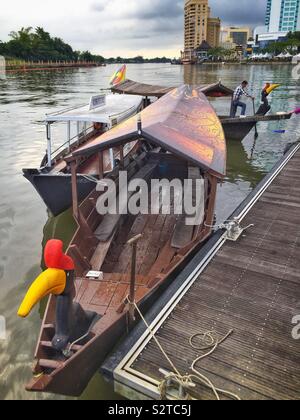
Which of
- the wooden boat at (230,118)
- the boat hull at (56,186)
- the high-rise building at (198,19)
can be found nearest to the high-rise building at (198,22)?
the high-rise building at (198,19)

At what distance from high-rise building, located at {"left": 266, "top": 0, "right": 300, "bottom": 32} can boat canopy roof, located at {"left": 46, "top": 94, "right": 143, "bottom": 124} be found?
214 m

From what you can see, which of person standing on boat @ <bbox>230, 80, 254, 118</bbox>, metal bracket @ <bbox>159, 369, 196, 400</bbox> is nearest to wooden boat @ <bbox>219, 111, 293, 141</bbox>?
person standing on boat @ <bbox>230, 80, 254, 118</bbox>

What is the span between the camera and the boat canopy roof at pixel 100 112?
10961 millimetres

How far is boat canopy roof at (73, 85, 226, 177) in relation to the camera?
6.84 meters

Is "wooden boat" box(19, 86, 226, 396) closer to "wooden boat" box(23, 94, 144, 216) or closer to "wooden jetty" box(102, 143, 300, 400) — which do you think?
"wooden jetty" box(102, 143, 300, 400)

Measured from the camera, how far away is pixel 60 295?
4.62 m

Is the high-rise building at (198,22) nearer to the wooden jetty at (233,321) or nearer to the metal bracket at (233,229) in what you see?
the metal bracket at (233,229)

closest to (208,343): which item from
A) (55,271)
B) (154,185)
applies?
(55,271)

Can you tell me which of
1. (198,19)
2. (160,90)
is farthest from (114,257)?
(198,19)

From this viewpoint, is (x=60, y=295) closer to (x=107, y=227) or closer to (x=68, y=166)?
(x=107, y=227)

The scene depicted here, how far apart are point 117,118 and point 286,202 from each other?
6.12 metres
